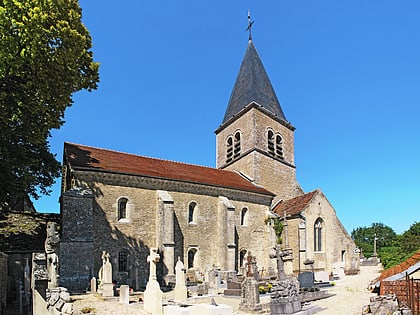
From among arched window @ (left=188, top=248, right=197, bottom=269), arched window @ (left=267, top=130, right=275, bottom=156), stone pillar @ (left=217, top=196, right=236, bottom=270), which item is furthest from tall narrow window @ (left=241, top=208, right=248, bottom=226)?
arched window @ (left=267, top=130, right=275, bottom=156)

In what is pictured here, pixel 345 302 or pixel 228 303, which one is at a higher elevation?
pixel 345 302

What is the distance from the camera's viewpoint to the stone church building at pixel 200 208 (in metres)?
18.4

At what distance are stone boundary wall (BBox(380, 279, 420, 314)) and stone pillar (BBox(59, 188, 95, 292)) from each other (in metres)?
13.6

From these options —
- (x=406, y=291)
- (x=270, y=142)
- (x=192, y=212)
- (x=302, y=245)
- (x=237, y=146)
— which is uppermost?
(x=270, y=142)

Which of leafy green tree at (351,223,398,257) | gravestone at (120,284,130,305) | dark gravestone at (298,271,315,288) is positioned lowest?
leafy green tree at (351,223,398,257)

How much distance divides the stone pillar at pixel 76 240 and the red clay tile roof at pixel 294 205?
575 inches

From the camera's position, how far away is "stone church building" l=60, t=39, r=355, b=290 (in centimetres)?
1844

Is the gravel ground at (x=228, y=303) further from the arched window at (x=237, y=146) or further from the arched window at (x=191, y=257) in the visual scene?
the arched window at (x=237, y=146)

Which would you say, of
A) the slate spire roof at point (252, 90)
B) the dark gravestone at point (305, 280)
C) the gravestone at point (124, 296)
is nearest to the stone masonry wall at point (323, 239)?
the dark gravestone at point (305, 280)

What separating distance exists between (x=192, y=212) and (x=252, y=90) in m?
14.3

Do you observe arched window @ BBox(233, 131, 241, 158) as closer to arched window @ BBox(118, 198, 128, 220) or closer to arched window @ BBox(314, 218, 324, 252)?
arched window @ BBox(314, 218, 324, 252)

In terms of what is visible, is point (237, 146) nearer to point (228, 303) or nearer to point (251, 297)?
point (228, 303)

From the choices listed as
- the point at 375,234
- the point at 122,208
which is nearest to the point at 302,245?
the point at 122,208

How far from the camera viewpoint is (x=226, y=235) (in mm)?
23078
